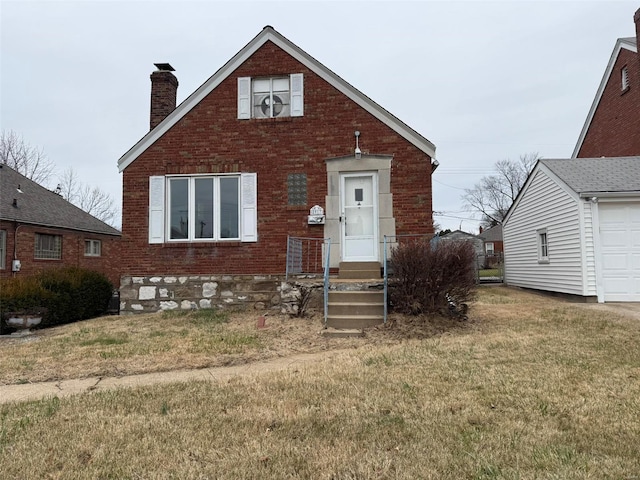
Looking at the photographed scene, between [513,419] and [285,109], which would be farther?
[285,109]

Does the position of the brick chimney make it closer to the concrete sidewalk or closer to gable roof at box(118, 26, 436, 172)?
gable roof at box(118, 26, 436, 172)

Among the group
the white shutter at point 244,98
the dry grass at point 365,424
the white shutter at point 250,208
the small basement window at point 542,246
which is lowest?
the dry grass at point 365,424

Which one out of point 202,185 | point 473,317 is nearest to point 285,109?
point 202,185

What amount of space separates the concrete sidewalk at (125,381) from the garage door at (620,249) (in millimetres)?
9016

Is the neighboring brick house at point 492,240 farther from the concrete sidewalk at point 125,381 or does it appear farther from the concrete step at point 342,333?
the concrete sidewalk at point 125,381

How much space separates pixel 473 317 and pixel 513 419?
5.25 metres

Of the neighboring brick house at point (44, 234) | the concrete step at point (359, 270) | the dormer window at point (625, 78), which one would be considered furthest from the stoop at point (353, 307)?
the dormer window at point (625, 78)

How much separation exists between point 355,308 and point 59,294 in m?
Result: 7.76

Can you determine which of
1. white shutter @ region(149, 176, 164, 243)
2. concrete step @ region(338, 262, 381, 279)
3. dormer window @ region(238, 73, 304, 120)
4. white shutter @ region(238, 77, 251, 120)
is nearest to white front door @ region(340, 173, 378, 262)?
concrete step @ region(338, 262, 381, 279)

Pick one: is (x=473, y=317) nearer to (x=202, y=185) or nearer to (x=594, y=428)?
(x=594, y=428)

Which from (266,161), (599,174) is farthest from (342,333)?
(599,174)

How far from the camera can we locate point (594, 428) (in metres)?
3.46

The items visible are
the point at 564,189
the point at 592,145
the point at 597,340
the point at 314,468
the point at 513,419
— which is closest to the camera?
the point at 314,468

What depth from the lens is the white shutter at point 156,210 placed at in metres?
11.0
